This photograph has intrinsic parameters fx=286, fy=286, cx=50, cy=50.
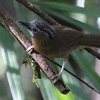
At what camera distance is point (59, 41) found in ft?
2.93

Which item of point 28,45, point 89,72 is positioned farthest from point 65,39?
point 28,45

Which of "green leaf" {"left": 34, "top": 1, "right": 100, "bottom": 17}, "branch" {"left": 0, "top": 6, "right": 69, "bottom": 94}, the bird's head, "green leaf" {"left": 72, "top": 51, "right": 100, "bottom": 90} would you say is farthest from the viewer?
"green leaf" {"left": 34, "top": 1, "right": 100, "bottom": 17}

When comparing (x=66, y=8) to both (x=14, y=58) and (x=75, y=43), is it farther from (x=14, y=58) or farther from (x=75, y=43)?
(x=14, y=58)

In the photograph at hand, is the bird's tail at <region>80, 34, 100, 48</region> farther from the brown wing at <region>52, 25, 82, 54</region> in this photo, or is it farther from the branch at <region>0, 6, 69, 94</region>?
the branch at <region>0, 6, 69, 94</region>

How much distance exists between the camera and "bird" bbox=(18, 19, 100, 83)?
834mm

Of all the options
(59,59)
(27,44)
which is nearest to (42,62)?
(27,44)

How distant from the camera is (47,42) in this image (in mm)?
884

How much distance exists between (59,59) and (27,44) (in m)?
0.32

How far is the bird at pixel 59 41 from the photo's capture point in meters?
0.83

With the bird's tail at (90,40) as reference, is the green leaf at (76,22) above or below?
above

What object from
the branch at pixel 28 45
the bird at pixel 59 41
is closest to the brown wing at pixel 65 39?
the bird at pixel 59 41

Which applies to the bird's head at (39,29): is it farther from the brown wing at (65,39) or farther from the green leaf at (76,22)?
the green leaf at (76,22)

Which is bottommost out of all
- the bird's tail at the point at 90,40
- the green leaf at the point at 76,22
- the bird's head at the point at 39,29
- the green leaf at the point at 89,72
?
the green leaf at the point at 89,72

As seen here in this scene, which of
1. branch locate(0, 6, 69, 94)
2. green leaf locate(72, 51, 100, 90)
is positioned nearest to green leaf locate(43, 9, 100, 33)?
green leaf locate(72, 51, 100, 90)
